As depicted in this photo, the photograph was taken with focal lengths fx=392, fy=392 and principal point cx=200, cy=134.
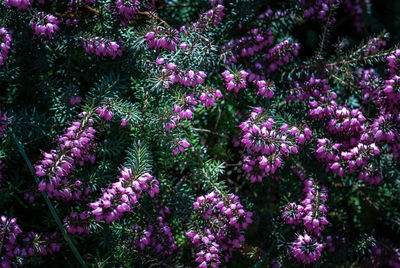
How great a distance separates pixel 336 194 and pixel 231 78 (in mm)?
1386

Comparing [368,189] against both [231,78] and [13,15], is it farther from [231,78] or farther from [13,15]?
[13,15]

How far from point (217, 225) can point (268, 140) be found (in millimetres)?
614

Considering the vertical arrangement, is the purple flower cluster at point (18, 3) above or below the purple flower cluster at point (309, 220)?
above

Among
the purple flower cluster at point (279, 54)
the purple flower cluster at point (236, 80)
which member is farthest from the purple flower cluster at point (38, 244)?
the purple flower cluster at point (279, 54)

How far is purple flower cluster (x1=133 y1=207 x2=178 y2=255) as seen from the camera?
7.86 feet

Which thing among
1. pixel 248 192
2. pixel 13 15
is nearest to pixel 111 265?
pixel 248 192

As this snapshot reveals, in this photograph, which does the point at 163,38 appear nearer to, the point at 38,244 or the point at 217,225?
the point at 217,225

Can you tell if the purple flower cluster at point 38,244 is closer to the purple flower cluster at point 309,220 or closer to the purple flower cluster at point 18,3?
the purple flower cluster at point 18,3

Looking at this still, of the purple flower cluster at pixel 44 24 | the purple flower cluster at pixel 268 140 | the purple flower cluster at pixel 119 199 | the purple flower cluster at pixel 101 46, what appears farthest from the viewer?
the purple flower cluster at pixel 101 46

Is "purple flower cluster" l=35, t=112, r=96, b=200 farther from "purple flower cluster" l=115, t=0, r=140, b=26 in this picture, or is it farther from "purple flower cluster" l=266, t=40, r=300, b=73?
Answer: "purple flower cluster" l=266, t=40, r=300, b=73

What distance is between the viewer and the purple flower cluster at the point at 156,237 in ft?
7.86

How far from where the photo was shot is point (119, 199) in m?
2.03

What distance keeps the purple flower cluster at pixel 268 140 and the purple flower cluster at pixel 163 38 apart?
0.64 metres

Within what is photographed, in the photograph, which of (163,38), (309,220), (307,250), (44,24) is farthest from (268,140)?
(44,24)
